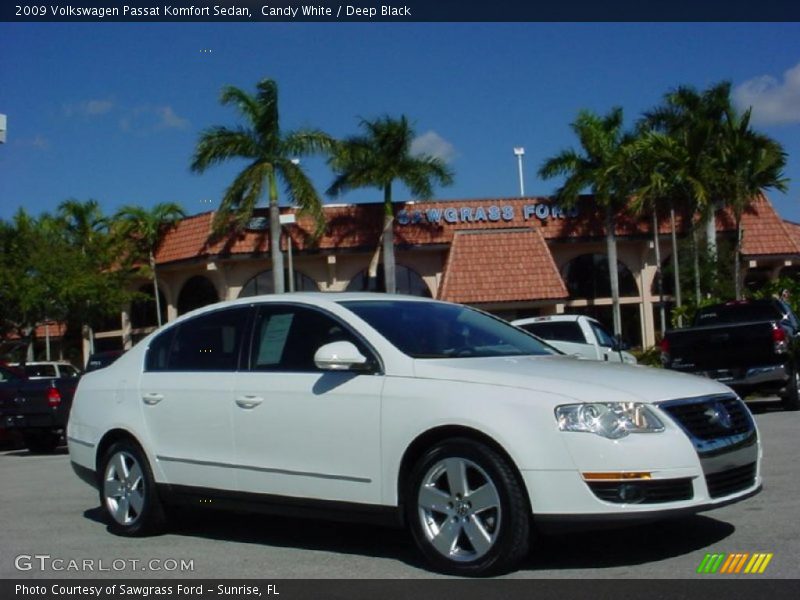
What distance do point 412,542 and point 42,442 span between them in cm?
1241

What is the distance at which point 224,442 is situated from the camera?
7.08 metres

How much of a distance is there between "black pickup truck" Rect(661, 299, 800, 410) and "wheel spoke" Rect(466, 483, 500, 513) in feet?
33.7

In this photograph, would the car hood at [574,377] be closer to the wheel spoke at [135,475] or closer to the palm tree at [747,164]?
the wheel spoke at [135,475]

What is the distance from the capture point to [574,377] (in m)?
6.01

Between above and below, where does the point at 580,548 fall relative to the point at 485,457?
below

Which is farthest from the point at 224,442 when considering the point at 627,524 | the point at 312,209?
the point at 312,209

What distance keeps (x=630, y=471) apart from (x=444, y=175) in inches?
1202

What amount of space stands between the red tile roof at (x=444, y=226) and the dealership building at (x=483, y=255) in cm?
3

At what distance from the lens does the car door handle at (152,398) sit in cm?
757

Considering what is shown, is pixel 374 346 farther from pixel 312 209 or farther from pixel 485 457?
pixel 312 209

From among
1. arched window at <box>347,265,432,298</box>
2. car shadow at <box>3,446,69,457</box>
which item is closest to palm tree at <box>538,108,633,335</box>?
arched window at <box>347,265,432,298</box>

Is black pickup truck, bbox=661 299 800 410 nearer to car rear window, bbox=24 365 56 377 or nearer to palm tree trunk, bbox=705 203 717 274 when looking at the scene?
car rear window, bbox=24 365 56 377

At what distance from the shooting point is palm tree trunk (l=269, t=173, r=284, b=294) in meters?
32.6

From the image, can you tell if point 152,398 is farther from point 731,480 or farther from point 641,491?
point 731,480
